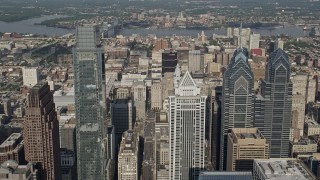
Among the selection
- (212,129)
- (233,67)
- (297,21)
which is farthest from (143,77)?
(297,21)

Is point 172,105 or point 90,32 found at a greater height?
point 90,32

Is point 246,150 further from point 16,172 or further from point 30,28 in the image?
point 30,28

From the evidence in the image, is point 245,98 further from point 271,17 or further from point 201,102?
point 271,17

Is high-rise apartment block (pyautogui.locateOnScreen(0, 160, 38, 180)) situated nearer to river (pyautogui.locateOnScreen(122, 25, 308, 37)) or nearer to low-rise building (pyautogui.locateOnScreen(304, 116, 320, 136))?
low-rise building (pyautogui.locateOnScreen(304, 116, 320, 136))

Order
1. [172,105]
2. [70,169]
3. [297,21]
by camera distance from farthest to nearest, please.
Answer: [297,21] < [70,169] < [172,105]

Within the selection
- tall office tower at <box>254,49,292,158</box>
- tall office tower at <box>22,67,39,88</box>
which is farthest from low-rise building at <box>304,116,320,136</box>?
tall office tower at <box>22,67,39,88</box>

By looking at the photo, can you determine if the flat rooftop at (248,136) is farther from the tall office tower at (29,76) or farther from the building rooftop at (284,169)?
the tall office tower at (29,76)
